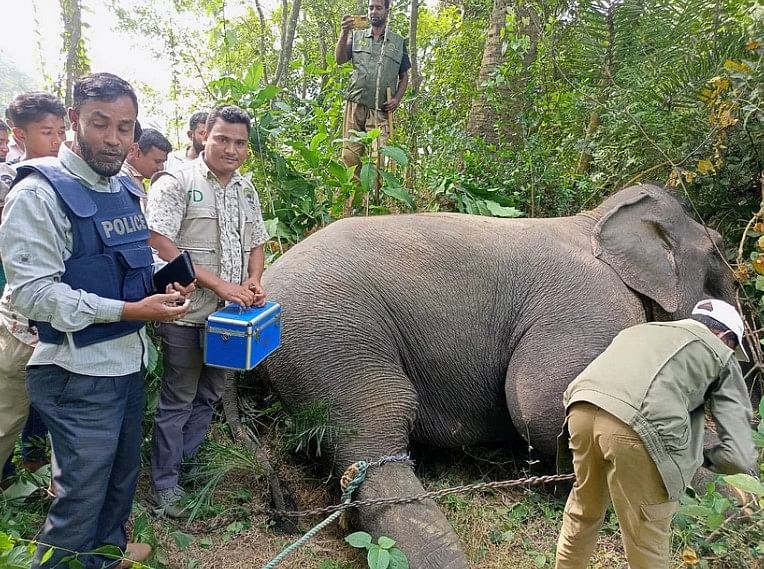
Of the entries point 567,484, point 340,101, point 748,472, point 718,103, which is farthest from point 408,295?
point 340,101

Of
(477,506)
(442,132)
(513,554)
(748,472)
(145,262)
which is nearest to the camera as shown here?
(145,262)

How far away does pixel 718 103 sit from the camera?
441 centimetres

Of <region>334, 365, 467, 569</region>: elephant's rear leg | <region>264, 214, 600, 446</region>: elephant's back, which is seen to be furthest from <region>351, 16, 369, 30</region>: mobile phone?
<region>334, 365, 467, 569</region>: elephant's rear leg

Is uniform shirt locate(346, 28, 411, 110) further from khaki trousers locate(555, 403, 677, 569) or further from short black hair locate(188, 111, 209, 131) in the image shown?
khaki trousers locate(555, 403, 677, 569)

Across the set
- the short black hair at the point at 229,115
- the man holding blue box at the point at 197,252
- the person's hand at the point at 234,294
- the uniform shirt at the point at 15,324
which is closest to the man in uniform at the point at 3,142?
the man holding blue box at the point at 197,252

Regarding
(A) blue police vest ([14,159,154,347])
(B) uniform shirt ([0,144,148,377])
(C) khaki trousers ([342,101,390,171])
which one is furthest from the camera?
(C) khaki trousers ([342,101,390,171])

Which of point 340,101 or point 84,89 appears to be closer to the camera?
point 84,89

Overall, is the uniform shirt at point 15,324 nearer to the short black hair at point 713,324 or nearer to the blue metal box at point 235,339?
the blue metal box at point 235,339

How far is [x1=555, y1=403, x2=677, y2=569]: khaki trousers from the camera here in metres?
2.40

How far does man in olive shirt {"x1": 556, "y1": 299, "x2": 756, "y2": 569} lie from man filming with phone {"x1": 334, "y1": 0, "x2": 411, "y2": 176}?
182 inches

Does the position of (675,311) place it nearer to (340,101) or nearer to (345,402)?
(345,402)

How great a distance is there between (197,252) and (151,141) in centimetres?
175

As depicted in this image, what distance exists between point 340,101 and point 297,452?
15.5 ft

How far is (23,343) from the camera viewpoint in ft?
8.35
